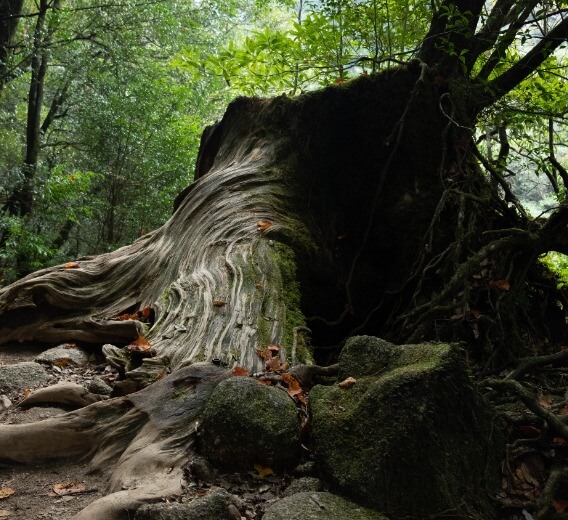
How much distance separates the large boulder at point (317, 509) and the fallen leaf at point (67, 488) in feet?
3.32

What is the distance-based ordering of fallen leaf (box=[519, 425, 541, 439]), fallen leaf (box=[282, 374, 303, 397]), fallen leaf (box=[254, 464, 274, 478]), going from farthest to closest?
fallen leaf (box=[282, 374, 303, 397])
fallen leaf (box=[519, 425, 541, 439])
fallen leaf (box=[254, 464, 274, 478])

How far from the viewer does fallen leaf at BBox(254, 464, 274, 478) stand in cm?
231

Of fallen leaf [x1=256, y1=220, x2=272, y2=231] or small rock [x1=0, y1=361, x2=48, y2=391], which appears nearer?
small rock [x1=0, y1=361, x2=48, y2=391]

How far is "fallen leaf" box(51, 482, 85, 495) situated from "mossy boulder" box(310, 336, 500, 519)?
3.83ft

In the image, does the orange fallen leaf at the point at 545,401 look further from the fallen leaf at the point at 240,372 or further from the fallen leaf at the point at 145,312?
A: the fallen leaf at the point at 145,312

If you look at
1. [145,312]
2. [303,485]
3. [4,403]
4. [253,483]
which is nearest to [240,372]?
[253,483]

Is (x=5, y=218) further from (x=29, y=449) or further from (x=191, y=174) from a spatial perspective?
(x=29, y=449)

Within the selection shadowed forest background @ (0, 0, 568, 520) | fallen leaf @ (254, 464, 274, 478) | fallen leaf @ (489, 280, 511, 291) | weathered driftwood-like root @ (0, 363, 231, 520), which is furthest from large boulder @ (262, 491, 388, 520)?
fallen leaf @ (489, 280, 511, 291)

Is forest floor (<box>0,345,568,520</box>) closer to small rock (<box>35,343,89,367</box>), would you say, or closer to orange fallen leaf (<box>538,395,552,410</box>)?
orange fallen leaf (<box>538,395,552,410</box>)

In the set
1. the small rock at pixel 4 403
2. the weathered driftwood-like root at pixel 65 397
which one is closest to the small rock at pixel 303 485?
the weathered driftwood-like root at pixel 65 397

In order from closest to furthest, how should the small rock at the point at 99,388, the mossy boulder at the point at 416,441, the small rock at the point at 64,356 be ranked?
the mossy boulder at the point at 416,441 → the small rock at the point at 99,388 → the small rock at the point at 64,356

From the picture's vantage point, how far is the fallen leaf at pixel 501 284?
4.11 m

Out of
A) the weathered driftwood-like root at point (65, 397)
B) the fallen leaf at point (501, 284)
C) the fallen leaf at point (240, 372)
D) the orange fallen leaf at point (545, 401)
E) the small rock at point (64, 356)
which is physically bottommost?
the weathered driftwood-like root at point (65, 397)

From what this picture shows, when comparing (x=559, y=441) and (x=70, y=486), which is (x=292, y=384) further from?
(x=559, y=441)
